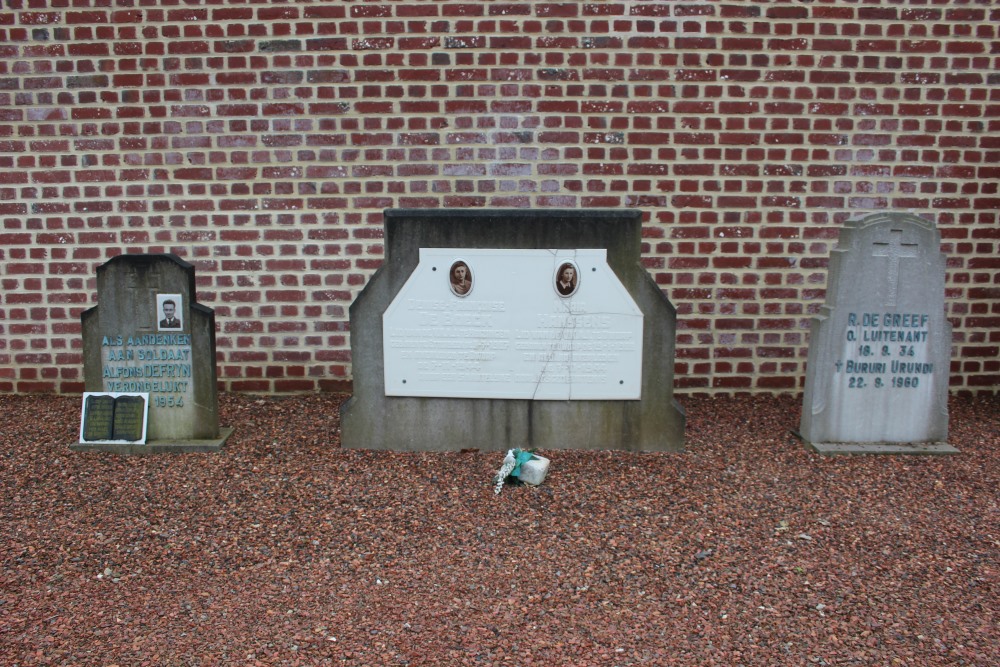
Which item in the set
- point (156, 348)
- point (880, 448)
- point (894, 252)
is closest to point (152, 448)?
point (156, 348)

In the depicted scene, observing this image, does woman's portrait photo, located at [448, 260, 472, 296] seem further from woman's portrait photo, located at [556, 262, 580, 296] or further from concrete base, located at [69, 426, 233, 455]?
concrete base, located at [69, 426, 233, 455]

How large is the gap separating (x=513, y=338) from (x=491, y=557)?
4.82ft

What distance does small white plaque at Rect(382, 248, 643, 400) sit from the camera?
4.32 m

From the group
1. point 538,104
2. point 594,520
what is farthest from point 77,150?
point 594,520

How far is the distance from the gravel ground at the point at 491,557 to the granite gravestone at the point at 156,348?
0.74ft

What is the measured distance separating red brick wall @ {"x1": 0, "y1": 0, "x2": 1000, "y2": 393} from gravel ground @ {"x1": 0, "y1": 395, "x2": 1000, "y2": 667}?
142 cm

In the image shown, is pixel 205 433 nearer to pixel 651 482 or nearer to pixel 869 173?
pixel 651 482

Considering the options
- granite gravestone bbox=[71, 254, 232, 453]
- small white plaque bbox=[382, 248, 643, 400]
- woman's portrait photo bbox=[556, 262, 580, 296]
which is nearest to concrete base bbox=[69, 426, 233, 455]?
granite gravestone bbox=[71, 254, 232, 453]

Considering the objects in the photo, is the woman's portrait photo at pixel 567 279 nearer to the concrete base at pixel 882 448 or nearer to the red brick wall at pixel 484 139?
the red brick wall at pixel 484 139

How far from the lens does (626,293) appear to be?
169 inches

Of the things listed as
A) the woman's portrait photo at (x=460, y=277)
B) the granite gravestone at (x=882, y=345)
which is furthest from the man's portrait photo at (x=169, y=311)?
the granite gravestone at (x=882, y=345)

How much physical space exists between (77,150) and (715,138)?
457 centimetres

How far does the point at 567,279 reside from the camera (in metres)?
4.31

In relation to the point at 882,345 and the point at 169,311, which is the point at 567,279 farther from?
the point at 169,311
